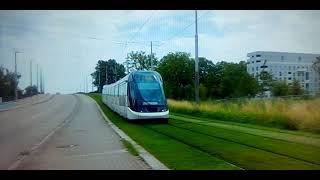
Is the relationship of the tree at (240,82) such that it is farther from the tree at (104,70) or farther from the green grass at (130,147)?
the green grass at (130,147)

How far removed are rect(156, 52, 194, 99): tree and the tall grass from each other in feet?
2.48

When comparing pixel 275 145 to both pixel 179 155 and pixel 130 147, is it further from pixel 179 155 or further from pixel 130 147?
pixel 130 147

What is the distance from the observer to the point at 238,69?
5919cm

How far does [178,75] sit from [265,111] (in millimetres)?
4648

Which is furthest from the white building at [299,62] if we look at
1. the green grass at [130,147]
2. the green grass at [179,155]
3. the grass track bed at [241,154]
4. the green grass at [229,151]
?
the green grass at [130,147]

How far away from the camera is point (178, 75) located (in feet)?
86.1

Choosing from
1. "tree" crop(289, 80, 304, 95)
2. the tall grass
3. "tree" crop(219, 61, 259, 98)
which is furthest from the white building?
"tree" crop(219, 61, 259, 98)

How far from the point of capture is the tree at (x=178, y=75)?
73.4 feet

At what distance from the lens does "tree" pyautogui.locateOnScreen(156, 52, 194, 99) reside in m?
22.4

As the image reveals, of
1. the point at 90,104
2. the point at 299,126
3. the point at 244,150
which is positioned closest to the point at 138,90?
the point at 299,126

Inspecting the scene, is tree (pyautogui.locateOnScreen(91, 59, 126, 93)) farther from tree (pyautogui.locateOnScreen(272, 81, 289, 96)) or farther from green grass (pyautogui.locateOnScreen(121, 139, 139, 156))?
tree (pyautogui.locateOnScreen(272, 81, 289, 96))

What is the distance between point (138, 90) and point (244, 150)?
42.2ft

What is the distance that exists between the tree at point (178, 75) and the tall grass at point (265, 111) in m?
0.76
